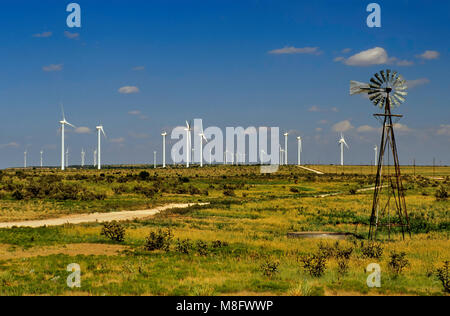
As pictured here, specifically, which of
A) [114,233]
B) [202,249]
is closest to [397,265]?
[202,249]

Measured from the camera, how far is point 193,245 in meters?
24.3

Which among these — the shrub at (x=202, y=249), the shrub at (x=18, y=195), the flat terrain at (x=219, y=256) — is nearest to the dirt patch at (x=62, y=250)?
the flat terrain at (x=219, y=256)

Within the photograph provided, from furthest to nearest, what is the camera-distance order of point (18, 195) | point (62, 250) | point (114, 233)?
point (18, 195) < point (114, 233) < point (62, 250)

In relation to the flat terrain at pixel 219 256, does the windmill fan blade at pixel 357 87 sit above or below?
above

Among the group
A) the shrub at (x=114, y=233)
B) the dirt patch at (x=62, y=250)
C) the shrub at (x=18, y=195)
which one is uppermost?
the shrub at (x=18, y=195)

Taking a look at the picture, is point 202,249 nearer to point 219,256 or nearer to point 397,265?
point 219,256

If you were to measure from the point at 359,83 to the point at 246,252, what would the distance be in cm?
1377

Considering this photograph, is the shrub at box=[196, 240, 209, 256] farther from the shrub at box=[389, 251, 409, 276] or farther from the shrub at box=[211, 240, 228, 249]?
the shrub at box=[389, 251, 409, 276]

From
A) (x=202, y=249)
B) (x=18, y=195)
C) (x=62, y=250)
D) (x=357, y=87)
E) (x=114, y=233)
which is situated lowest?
(x=62, y=250)

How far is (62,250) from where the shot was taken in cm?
2286

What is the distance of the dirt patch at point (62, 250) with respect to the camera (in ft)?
71.2

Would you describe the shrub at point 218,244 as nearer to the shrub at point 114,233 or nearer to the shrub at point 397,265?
the shrub at point 114,233

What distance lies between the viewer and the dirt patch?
71.2 feet
